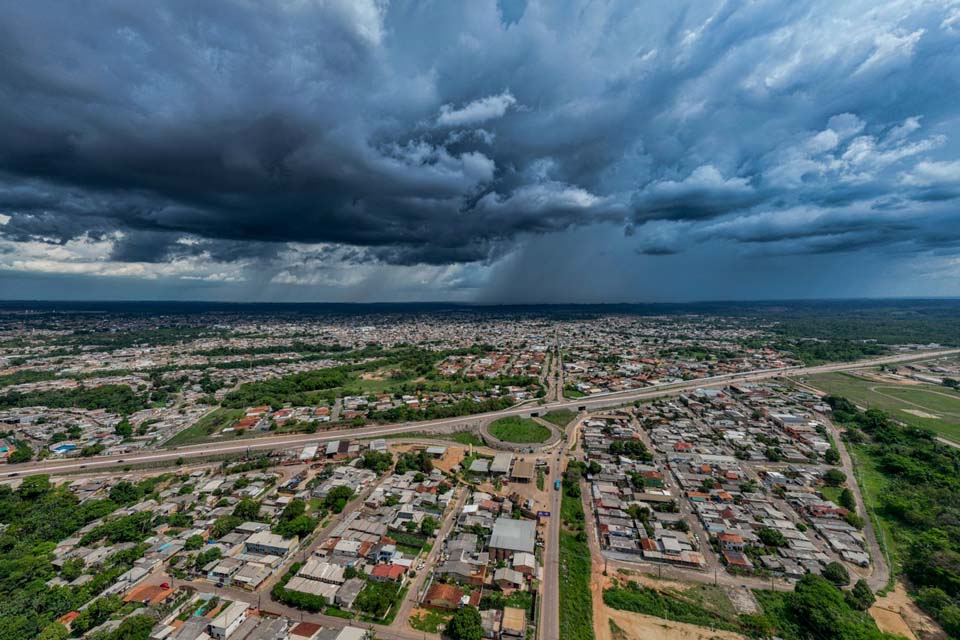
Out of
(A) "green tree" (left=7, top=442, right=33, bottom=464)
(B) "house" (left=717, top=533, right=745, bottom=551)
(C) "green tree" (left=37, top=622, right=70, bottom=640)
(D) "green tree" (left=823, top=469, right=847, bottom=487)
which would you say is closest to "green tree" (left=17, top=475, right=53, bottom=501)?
(A) "green tree" (left=7, top=442, right=33, bottom=464)

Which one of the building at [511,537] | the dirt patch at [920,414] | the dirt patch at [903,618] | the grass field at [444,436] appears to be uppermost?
the dirt patch at [920,414]

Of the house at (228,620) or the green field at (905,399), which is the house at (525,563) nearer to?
the house at (228,620)

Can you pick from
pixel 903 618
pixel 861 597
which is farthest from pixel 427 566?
pixel 903 618

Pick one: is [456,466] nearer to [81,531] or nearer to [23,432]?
[81,531]

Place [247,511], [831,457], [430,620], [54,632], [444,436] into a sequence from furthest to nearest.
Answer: [444,436], [831,457], [247,511], [430,620], [54,632]

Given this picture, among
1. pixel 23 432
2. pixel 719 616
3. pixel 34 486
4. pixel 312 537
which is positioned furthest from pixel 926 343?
pixel 23 432

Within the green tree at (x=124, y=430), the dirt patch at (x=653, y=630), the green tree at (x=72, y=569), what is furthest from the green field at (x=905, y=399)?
the green tree at (x=124, y=430)

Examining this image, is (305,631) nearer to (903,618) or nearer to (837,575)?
(837,575)
